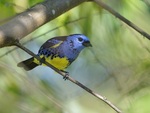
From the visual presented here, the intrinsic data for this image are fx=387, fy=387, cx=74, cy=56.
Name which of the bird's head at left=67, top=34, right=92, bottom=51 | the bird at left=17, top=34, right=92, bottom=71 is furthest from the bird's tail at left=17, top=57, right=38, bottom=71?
the bird's head at left=67, top=34, right=92, bottom=51

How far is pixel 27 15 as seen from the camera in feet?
3.17

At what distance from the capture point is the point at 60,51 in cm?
113

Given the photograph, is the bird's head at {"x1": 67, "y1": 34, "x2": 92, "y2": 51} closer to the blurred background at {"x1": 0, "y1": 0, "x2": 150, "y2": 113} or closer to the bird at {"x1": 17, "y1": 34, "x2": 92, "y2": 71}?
the bird at {"x1": 17, "y1": 34, "x2": 92, "y2": 71}

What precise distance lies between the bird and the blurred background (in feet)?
0.44

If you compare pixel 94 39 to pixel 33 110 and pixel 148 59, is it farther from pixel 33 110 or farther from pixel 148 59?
pixel 33 110

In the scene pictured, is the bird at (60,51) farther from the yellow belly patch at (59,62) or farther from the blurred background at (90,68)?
the blurred background at (90,68)

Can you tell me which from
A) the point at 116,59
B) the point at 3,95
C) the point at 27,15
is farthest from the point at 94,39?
the point at 27,15

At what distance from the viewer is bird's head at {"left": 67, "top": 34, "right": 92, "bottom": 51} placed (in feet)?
3.57

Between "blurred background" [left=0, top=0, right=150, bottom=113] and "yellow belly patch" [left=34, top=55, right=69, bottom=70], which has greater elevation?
"blurred background" [left=0, top=0, right=150, bottom=113]

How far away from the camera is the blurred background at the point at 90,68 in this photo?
1321 mm

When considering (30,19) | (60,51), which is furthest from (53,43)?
(30,19)

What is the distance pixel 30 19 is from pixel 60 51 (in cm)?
20

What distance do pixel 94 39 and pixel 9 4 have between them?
0.45 m

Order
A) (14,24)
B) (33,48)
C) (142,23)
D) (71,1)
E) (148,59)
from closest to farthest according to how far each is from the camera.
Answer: (14,24) < (71,1) < (33,48) < (148,59) < (142,23)
